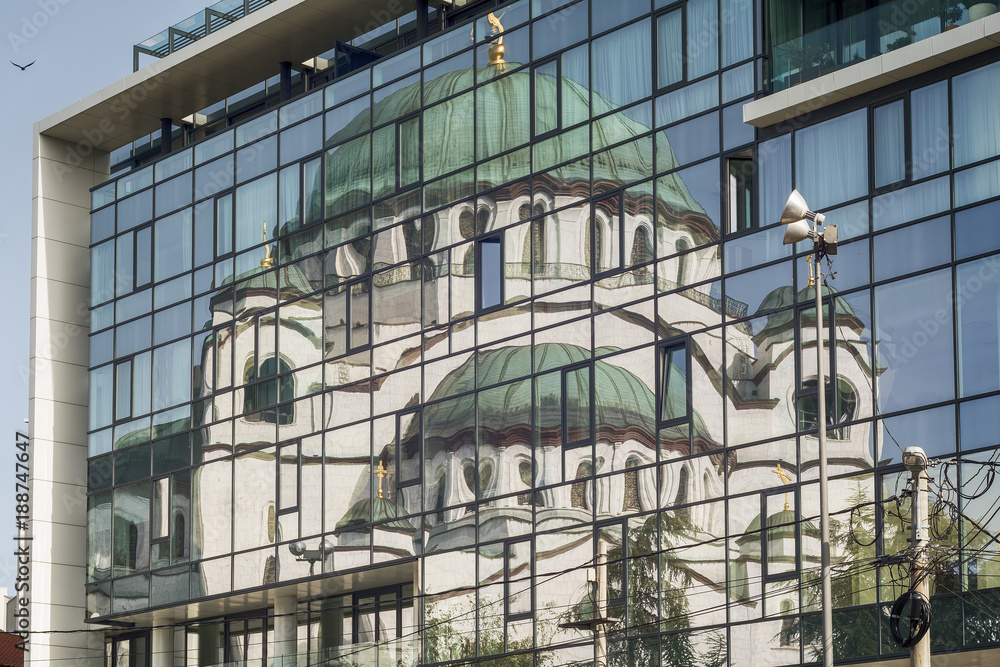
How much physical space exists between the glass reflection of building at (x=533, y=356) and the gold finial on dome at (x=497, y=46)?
0.20 m

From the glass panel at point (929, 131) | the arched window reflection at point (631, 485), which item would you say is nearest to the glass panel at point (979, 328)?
the glass panel at point (929, 131)

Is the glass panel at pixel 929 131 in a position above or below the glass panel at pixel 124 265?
below

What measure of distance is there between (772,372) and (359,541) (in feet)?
43.5

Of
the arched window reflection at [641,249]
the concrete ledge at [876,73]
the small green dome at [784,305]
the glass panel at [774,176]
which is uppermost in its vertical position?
the concrete ledge at [876,73]

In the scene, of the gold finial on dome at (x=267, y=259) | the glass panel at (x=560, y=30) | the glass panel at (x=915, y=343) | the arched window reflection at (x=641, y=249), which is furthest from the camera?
the gold finial on dome at (x=267, y=259)

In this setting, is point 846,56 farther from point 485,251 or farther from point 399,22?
point 399,22

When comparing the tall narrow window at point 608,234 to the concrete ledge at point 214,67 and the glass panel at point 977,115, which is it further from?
the concrete ledge at point 214,67

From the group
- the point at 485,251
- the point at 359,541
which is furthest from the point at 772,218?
the point at 359,541

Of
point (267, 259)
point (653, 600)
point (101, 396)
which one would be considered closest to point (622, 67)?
point (653, 600)

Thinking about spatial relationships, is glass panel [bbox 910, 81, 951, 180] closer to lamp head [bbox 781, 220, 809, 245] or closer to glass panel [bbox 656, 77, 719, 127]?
glass panel [bbox 656, 77, 719, 127]

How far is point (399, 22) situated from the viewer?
46562mm

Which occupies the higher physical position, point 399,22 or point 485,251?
point 399,22

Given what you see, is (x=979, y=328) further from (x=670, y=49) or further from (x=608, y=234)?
(x=670, y=49)

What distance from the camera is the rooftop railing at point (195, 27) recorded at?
164 ft
